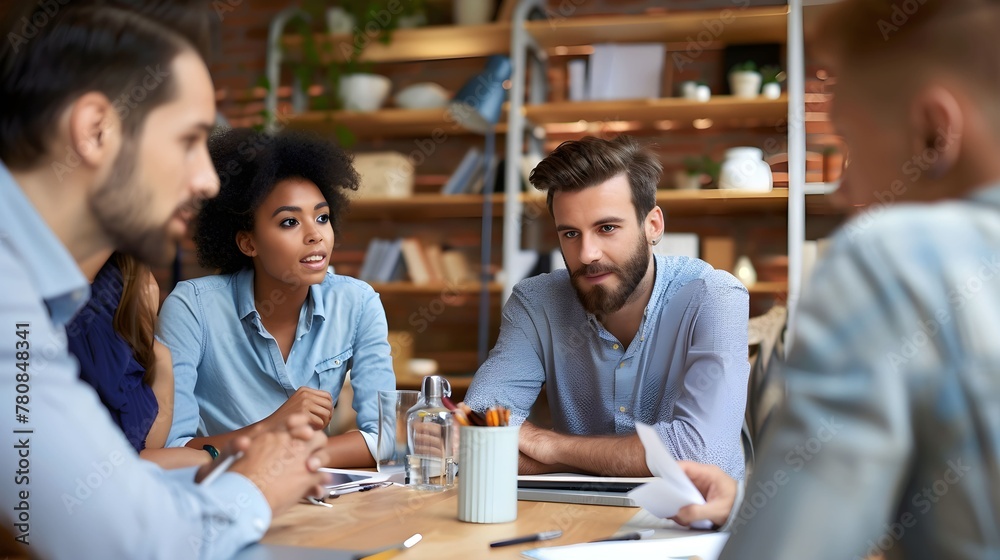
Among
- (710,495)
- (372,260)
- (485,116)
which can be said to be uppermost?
(485,116)

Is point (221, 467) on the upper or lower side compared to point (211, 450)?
upper

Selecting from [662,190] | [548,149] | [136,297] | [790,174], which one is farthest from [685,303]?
[548,149]

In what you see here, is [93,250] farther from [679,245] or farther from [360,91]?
[360,91]

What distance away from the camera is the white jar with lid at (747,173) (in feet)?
11.8

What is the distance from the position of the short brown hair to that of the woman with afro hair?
578mm

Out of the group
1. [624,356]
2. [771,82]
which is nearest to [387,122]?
[771,82]

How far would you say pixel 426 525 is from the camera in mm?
1181

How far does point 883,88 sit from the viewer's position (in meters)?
0.60

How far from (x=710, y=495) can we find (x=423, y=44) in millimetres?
3533

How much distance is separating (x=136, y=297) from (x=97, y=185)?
29.2 inches

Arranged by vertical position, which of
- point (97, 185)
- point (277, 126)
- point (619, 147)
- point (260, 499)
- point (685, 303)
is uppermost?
point (277, 126)

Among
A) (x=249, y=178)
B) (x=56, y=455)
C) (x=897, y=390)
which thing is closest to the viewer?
(x=897, y=390)

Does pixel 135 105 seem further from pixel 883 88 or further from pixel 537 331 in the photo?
pixel 537 331

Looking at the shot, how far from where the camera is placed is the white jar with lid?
141 inches
